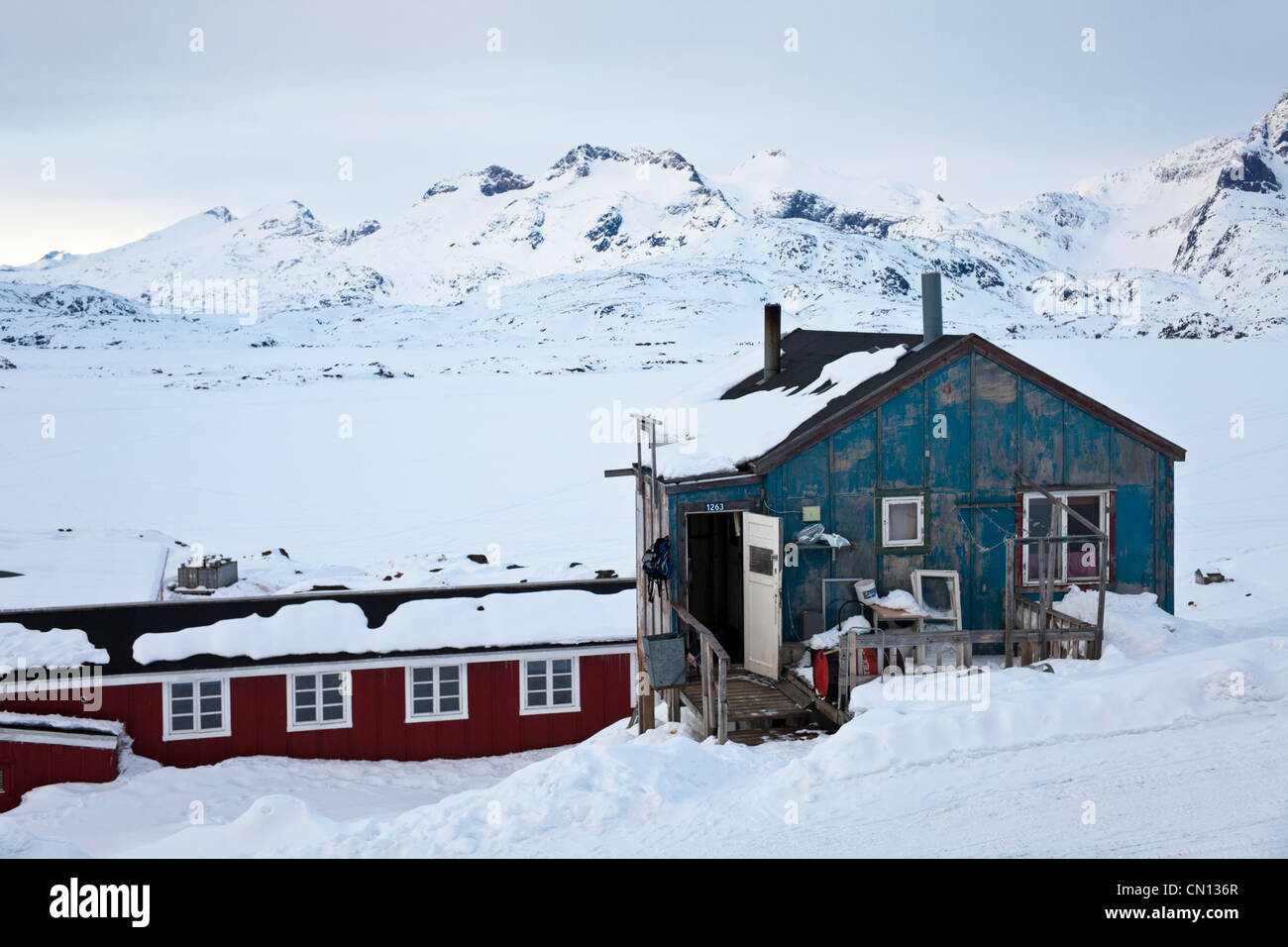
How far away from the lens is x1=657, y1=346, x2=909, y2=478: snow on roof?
14.0 meters

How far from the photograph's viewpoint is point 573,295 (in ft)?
607

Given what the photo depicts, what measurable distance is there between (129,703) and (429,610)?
4.83 meters

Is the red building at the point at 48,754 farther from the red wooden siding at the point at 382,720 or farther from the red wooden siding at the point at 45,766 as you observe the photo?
the red wooden siding at the point at 382,720

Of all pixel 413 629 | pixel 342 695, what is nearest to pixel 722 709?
pixel 413 629

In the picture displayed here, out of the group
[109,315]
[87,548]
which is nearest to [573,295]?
[109,315]

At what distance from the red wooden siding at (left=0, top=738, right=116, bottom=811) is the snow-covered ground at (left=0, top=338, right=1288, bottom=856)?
0.34 m

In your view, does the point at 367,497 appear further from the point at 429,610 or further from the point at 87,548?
the point at 429,610

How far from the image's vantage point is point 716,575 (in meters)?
16.0

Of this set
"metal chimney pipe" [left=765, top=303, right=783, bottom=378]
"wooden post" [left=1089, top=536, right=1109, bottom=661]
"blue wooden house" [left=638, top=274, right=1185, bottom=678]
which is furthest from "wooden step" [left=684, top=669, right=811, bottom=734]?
"metal chimney pipe" [left=765, top=303, right=783, bottom=378]

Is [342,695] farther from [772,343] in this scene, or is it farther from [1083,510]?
[1083,510]

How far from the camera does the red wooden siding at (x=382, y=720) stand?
16.4m

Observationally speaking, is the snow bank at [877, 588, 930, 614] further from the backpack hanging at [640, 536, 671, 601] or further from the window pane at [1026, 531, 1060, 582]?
the backpack hanging at [640, 536, 671, 601]

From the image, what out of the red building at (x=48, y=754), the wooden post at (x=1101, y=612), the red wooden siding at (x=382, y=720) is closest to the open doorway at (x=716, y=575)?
the red wooden siding at (x=382, y=720)

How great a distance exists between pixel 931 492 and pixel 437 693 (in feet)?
28.8
